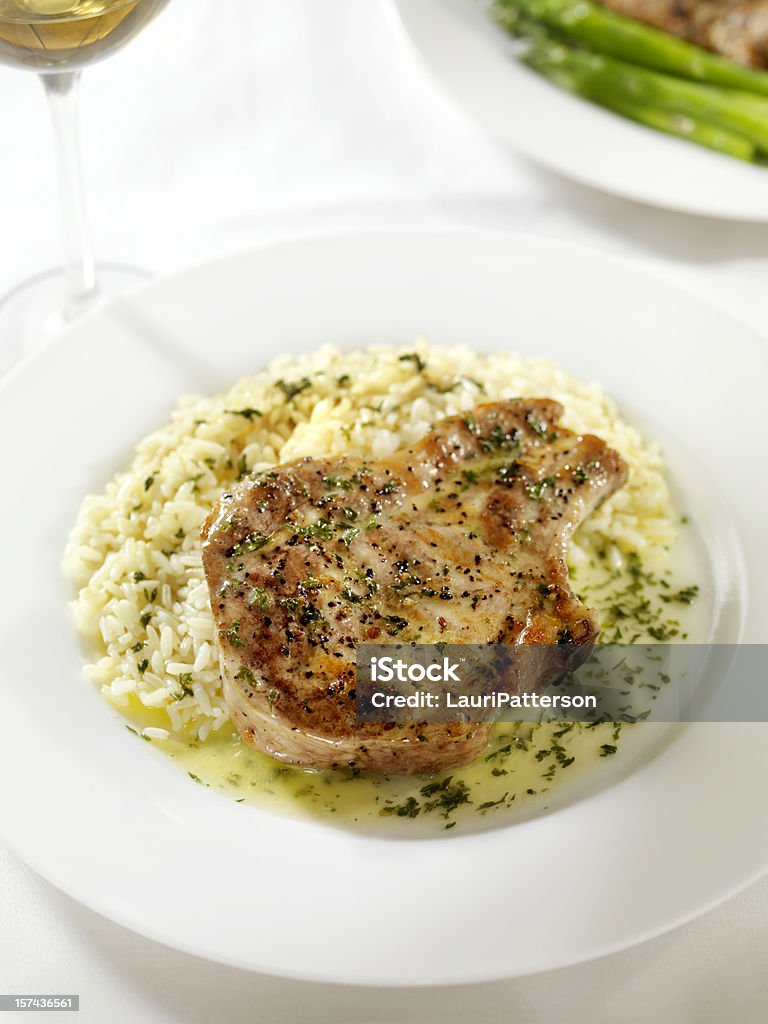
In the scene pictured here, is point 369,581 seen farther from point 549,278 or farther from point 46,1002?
point 549,278

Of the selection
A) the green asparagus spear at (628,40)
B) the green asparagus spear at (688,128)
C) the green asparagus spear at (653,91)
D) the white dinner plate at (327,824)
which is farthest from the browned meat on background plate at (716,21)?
the white dinner plate at (327,824)

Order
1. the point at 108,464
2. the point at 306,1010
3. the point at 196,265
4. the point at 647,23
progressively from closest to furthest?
the point at 306,1010 < the point at 108,464 < the point at 196,265 < the point at 647,23

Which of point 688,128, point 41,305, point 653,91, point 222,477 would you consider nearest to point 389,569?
point 222,477

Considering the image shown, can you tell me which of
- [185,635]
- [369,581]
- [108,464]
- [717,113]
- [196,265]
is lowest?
[185,635]

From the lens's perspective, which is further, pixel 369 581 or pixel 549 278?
pixel 549 278

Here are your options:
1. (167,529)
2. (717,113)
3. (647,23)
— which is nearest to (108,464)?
(167,529)

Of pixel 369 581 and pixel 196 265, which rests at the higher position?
pixel 196 265
